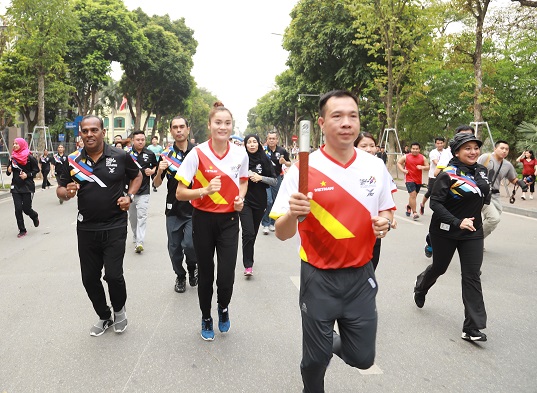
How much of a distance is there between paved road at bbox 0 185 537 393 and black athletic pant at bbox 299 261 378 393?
2.20 feet

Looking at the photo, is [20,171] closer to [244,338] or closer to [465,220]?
[244,338]

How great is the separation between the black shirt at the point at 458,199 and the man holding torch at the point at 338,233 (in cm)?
168

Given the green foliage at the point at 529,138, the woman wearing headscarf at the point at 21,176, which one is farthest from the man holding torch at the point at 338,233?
the green foliage at the point at 529,138

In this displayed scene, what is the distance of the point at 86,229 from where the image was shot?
3.85 m

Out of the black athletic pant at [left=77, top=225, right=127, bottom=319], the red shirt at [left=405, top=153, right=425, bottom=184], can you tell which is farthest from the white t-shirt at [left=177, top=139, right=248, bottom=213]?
the red shirt at [left=405, top=153, right=425, bottom=184]

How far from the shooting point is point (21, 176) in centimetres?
850

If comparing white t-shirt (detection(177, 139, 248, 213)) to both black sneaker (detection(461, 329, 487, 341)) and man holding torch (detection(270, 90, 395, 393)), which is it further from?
black sneaker (detection(461, 329, 487, 341))

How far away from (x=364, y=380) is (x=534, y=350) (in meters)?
1.57

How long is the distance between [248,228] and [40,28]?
Result: 17.3 metres

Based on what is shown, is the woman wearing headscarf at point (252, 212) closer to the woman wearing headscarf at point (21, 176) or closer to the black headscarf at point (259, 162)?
the black headscarf at point (259, 162)

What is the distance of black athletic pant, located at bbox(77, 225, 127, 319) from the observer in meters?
3.87

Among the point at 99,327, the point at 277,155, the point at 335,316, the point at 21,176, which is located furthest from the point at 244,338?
the point at 21,176

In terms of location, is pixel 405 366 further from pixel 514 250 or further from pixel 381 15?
pixel 381 15

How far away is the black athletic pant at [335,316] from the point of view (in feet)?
8.36
